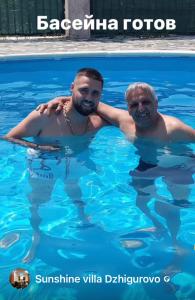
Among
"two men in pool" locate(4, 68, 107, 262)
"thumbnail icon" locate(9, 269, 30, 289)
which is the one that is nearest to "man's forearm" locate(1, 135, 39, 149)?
"two men in pool" locate(4, 68, 107, 262)

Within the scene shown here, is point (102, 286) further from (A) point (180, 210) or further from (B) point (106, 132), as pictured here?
(B) point (106, 132)

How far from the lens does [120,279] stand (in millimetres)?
3342

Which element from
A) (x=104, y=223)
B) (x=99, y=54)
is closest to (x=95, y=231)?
(x=104, y=223)

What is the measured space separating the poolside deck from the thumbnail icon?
793 centimetres

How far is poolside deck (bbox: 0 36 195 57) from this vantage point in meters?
11.5

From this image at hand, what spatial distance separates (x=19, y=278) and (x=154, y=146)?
6.96 ft

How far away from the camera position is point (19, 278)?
10.8 feet

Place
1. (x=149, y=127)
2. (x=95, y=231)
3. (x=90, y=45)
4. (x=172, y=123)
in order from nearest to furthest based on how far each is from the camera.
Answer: (x=95, y=231), (x=172, y=123), (x=149, y=127), (x=90, y=45)

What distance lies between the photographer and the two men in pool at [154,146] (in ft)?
13.9

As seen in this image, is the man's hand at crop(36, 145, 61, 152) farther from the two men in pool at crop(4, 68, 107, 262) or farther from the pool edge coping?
the pool edge coping

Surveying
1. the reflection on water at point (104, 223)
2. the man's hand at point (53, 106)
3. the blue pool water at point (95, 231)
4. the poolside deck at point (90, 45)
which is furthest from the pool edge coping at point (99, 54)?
the man's hand at point (53, 106)

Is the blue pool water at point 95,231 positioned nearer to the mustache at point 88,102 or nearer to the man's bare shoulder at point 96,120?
the man's bare shoulder at point 96,120

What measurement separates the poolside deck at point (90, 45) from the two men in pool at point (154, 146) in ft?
21.1

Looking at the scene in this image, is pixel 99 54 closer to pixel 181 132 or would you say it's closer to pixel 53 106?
pixel 53 106
